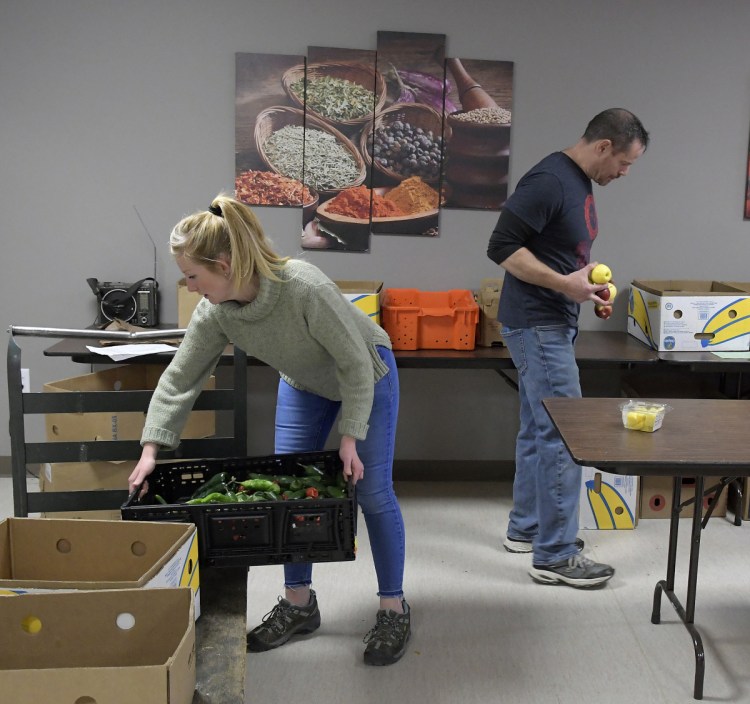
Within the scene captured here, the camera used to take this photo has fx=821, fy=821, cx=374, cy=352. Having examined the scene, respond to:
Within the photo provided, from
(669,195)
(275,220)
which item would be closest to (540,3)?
(669,195)

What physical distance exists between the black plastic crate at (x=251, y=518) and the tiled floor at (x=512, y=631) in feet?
2.38

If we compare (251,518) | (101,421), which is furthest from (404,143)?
(251,518)

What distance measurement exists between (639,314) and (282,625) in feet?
7.71

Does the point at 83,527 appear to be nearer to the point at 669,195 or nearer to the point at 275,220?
the point at 275,220

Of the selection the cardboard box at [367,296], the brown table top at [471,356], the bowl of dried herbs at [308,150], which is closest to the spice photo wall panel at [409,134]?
the bowl of dried herbs at [308,150]

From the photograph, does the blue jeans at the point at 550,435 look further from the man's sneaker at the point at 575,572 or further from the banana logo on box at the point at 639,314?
the banana logo on box at the point at 639,314

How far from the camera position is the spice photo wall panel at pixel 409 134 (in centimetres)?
395

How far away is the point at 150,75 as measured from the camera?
155 inches

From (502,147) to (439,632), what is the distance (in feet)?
7.82

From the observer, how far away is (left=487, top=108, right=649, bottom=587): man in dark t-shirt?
2.83 metres

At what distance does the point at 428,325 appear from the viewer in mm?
3787

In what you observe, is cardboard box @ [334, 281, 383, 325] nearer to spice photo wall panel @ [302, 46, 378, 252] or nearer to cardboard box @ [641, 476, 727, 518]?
spice photo wall panel @ [302, 46, 378, 252]

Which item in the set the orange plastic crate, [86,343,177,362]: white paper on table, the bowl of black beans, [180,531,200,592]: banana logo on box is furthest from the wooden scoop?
[180,531,200,592]: banana logo on box

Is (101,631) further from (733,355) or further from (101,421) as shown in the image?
(733,355)
